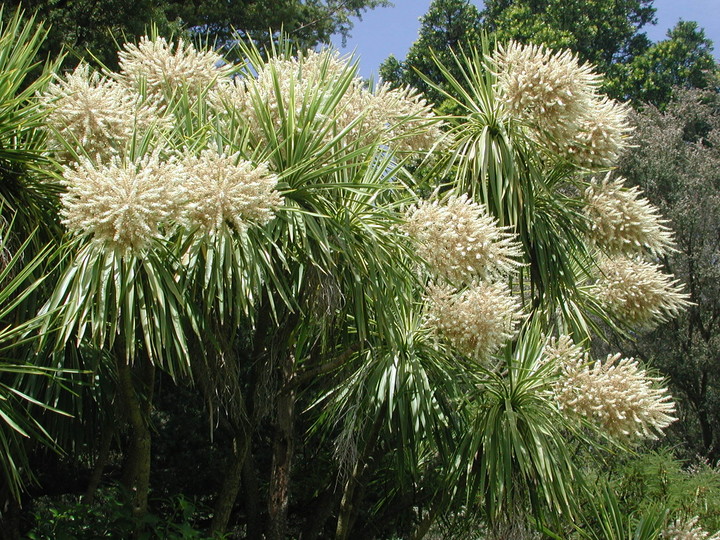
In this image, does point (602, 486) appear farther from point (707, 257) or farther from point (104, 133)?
point (707, 257)

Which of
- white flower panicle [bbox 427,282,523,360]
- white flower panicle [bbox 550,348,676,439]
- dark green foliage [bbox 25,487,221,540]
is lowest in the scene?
dark green foliage [bbox 25,487,221,540]

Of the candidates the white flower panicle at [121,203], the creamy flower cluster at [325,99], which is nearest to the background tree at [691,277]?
the creamy flower cluster at [325,99]

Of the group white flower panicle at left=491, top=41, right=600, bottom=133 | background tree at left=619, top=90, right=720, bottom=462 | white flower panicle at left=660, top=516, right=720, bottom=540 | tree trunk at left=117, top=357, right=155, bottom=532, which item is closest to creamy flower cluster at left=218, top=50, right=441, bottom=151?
white flower panicle at left=491, top=41, right=600, bottom=133

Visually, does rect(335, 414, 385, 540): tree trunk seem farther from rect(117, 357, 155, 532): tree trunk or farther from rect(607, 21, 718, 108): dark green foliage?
rect(607, 21, 718, 108): dark green foliage

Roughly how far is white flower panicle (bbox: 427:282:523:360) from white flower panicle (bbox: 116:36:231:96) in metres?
1.51

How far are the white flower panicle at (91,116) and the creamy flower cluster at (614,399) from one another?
2210 mm

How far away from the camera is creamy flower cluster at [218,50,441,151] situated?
3.76 meters

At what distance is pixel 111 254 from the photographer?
9.46 feet

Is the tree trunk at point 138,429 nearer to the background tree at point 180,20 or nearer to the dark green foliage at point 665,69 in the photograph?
the background tree at point 180,20

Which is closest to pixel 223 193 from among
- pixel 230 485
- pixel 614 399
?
pixel 230 485

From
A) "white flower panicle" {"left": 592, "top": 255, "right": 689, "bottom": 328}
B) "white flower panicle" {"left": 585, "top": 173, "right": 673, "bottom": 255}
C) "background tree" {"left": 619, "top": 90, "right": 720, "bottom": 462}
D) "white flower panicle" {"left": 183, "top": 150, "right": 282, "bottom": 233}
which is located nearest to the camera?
"white flower panicle" {"left": 183, "top": 150, "right": 282, "bottom": 233}

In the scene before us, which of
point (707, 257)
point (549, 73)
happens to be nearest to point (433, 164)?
point (549, 73)

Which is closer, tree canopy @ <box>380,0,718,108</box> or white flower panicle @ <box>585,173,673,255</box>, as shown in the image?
white flower panicle @ <box>585,173,673,255</box>

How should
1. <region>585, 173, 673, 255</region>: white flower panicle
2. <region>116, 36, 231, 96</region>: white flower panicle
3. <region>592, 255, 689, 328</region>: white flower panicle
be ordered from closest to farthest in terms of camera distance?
<region>116, 36, 231, 96</region>: white flower panicle, <region>585, 173, 673, 255</region>: white flower panicle, <region>592, 255, 689, 328</region>: white flower panicle
